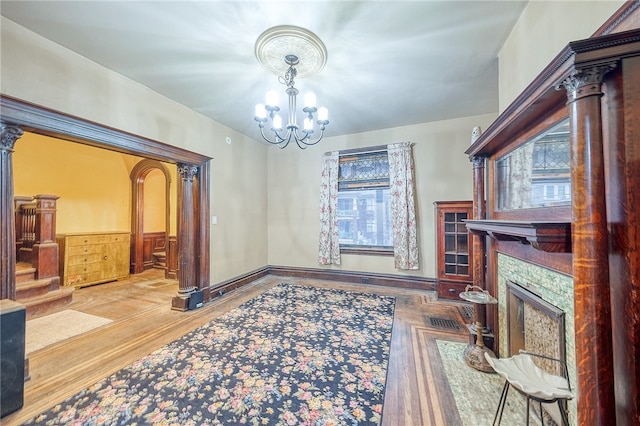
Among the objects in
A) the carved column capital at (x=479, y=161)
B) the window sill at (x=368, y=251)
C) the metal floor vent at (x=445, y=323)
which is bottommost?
the metal floor vent at (x=445, y=323)

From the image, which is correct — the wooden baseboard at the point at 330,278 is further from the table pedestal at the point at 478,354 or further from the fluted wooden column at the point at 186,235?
the table pedestal at the point at 478,354

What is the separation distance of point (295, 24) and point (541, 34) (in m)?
1.72

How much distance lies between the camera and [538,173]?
5.29 ft

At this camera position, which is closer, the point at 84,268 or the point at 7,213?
the point at 7,213

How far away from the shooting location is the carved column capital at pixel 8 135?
1.93 metres

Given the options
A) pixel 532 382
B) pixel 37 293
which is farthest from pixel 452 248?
pixel 37 293

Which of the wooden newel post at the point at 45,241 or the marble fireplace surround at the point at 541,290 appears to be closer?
the marble fireplace surround at the point at 541,290

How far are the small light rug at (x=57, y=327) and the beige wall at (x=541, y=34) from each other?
4829 millimetres

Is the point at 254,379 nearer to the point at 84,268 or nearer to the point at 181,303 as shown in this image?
the point at 181,303

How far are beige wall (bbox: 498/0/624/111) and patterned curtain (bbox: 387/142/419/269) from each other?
2017mm

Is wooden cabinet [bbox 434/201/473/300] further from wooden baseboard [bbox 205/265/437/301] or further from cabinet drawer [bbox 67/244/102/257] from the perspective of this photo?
cabinet drawer [bbox 67/244/102/257]

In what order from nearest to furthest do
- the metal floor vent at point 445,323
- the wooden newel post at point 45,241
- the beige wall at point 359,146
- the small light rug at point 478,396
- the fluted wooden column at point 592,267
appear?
the fluted wooden column at point 592,267 → the small light rug at point 478,396 → the metal floor vent at point 445,323 → the wooden newel post at point 45,241 → the beige wall at point 359,146

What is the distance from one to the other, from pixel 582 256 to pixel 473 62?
2323mm

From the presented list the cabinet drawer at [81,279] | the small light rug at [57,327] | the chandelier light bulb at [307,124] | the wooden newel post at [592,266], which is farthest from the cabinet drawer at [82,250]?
the wooden newel post at [592,266]
